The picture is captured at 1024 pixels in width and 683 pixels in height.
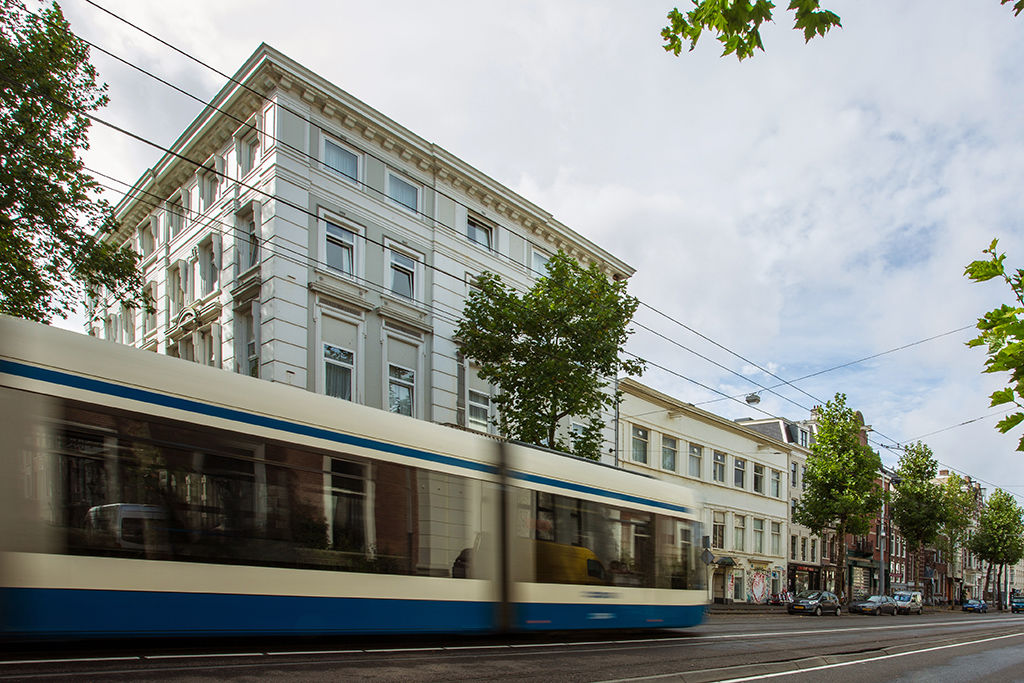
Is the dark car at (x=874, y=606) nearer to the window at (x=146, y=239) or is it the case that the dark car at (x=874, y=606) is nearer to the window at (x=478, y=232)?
the window at (x=478, y=232)

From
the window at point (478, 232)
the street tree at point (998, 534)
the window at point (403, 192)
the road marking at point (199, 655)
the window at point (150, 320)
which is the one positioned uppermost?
the window at point (403, 192)

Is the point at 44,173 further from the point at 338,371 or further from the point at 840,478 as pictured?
the point at 840,478

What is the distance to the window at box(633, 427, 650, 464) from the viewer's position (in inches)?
1506

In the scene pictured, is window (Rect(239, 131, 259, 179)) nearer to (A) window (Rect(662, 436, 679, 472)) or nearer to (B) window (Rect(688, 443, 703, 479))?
(A) window (Rect(662, 436, 679, 472))

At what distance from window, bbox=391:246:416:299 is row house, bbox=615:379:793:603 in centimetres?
1452

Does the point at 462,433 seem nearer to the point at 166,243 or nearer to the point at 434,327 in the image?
the point at 434,327

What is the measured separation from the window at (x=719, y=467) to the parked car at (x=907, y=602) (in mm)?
15004

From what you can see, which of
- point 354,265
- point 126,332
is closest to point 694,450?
point 354,265

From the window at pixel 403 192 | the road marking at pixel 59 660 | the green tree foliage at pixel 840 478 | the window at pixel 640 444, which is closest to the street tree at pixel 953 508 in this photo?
the green tree foliage at pixel 840 478

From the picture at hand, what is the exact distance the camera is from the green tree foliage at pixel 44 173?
1656cm

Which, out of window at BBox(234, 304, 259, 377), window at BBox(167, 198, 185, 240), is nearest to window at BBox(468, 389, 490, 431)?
window at BBox(234, 304, 259, 377)

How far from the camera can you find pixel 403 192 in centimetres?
2508

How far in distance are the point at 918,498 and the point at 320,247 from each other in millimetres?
51491

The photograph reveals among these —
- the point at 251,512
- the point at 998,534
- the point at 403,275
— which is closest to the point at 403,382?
the point at 403,275
